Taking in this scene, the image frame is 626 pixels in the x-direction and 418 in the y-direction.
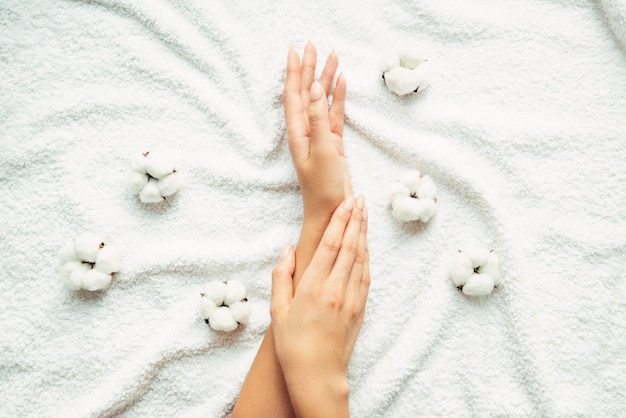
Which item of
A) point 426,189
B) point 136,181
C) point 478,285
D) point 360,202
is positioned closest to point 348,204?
point 360,202

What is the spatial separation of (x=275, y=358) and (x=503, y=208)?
430 mm

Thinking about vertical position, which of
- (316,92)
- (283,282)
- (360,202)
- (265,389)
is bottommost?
(265,389)

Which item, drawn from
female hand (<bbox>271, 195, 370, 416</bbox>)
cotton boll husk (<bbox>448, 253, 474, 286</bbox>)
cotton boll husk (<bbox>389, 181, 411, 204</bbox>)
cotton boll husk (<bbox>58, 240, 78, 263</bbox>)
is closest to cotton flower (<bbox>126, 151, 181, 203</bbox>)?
cotton boll husk (<bbox>58, 240, 78, 263</bbox>)

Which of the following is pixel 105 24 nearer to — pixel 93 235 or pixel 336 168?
pixel 93 235

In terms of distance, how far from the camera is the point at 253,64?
884 mm

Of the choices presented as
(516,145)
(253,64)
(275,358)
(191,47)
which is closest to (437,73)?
(516,145)

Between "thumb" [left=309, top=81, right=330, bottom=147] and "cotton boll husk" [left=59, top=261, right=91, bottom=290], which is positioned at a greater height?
"thumb" [left=309, top=81, right=330, bottom=147]

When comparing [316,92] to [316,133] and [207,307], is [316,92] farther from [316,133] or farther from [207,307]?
[207,307]

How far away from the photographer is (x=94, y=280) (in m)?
0.81

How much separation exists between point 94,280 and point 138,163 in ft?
0.63

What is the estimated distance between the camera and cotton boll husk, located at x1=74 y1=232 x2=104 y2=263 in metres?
0.82

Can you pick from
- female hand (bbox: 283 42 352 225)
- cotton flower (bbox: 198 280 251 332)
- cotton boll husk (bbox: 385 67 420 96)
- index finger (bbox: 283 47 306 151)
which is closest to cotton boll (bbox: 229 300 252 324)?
cotton flower (bbox: 198 280 251 332)

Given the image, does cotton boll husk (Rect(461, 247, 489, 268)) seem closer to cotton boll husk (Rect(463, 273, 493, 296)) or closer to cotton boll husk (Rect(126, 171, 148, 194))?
cotton boll husk (Rect(463, 273, 493, 296))

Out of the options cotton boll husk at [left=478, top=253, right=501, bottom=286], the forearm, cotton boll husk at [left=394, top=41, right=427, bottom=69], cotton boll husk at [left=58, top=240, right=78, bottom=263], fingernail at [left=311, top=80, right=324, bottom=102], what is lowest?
the forearm
